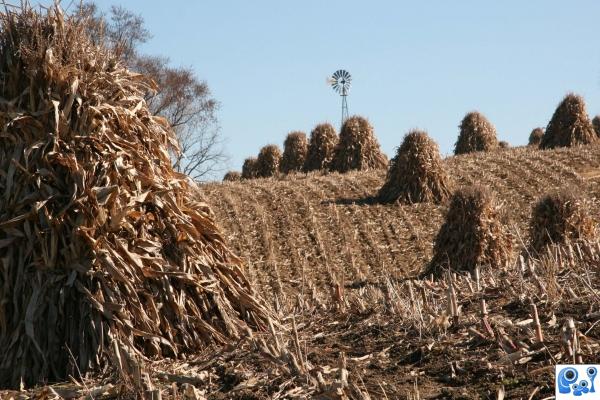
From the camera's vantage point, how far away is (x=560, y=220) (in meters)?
15.3

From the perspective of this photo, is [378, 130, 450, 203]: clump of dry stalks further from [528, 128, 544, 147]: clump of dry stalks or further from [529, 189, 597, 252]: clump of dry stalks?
[528, 128, 544, 147]: clump of dry stalks

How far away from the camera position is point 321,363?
527cm

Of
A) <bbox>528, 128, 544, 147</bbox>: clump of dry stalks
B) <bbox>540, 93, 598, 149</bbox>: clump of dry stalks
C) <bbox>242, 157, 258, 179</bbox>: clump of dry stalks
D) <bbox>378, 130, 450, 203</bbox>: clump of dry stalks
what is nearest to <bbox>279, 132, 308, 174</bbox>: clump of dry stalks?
<bbox>242, 157, 258, 179</bbox>: clump of dry stalks

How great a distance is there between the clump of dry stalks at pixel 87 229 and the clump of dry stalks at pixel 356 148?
24678 mm

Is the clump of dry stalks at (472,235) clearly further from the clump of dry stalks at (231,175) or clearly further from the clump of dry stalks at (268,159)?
the clump of dry stalks at (231,175)

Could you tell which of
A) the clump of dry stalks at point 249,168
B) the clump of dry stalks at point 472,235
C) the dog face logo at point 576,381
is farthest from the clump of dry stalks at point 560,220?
the clump of dry stalks at point 249,168

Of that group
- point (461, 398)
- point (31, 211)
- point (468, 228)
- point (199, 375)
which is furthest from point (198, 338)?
point (468, 228)

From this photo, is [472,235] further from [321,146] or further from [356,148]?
[321,146]

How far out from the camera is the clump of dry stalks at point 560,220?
15030 mm

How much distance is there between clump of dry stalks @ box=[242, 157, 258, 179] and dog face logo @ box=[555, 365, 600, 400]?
34805 millimetres

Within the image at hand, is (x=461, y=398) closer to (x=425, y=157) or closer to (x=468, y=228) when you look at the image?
(x=468, y=228)

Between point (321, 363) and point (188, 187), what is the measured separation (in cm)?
195

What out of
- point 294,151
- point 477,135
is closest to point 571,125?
point 477,135

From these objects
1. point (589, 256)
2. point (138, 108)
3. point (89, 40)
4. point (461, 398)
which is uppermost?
point (89, 40)
